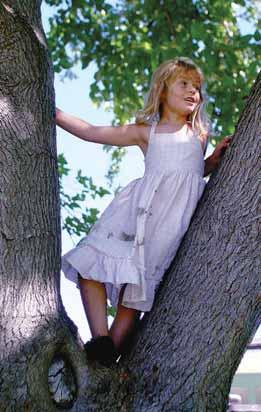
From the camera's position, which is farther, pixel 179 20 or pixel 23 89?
pixel 179 20

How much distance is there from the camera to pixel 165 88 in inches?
122

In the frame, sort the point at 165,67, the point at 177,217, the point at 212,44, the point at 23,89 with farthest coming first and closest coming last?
the point at 212,44, the point at 165,67, the point at 177,217, the point at 23,89

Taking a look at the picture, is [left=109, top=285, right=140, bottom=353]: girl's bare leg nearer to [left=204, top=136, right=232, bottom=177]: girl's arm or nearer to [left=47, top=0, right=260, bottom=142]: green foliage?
[left=204, top=136, right=232, bottom=177]: girl's arm

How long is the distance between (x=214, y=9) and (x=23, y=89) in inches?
130

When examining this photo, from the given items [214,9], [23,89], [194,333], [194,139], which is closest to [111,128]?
[194,139]

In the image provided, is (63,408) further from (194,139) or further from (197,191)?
(194,139)

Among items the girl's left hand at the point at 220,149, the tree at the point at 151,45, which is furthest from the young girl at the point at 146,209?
the tree at the point at 151,45

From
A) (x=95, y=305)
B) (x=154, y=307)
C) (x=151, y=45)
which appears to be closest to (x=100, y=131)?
(x=95, y=305)

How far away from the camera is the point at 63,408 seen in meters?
2.02

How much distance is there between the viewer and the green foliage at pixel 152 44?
16.9 ft

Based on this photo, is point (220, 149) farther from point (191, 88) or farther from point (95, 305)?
point (95, 305)

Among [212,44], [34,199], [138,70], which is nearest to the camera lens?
[34,199]

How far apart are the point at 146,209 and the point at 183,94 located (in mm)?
656

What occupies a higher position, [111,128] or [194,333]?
[111,128]
